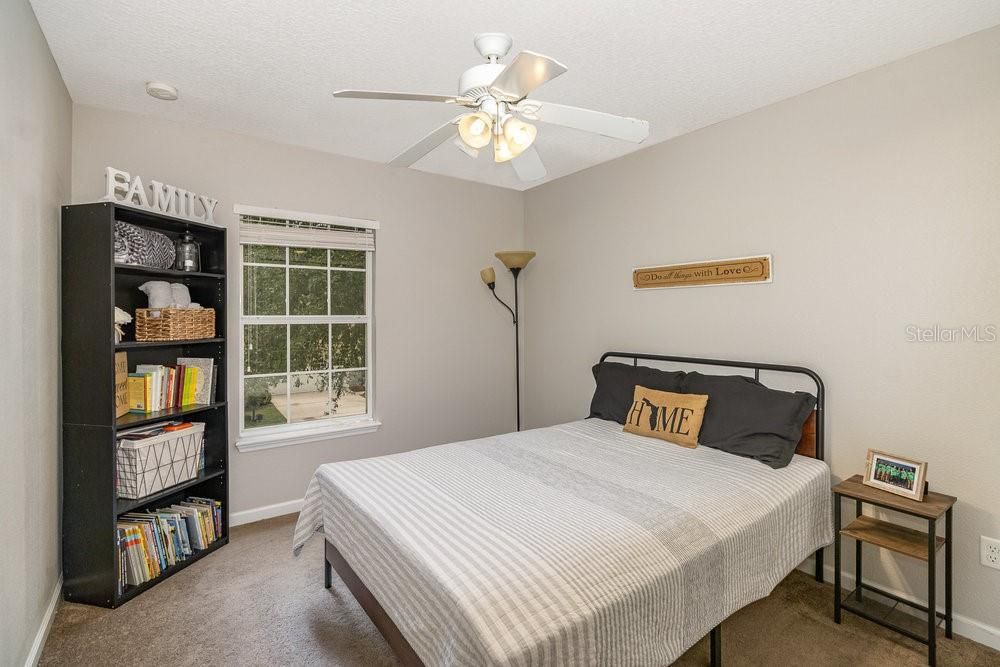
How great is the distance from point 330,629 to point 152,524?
1.13 metres

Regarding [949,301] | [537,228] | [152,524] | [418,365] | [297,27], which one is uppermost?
[297,27]

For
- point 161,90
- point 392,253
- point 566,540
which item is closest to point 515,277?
point 392,253

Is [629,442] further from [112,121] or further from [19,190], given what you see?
[112,121]

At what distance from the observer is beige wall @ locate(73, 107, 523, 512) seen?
298 centimetres

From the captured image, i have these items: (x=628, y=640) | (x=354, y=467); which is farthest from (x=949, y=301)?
(x=354, y=467)

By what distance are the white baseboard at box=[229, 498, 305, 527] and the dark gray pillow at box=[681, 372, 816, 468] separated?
8.52 feet

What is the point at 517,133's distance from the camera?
177 centimetres

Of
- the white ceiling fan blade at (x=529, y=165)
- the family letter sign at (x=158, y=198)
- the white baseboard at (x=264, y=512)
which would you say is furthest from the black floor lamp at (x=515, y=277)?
the family letter sign at (x=158, y=198)

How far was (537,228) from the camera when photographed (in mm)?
4465

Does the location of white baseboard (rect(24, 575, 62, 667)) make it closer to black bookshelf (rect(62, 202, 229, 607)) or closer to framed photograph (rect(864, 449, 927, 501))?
black bookshelf (rect(62, 202, 229, 607))

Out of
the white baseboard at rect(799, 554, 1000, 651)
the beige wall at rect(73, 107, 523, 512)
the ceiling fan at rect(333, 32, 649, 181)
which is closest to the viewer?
the ceiling fan at rect(333, 32, 649, 181)

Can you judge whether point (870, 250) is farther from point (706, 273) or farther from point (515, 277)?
point (515, 277)

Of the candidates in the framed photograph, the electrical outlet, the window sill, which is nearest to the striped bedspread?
the framed photograph

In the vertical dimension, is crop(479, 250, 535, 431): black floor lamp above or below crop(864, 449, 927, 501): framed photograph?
above
